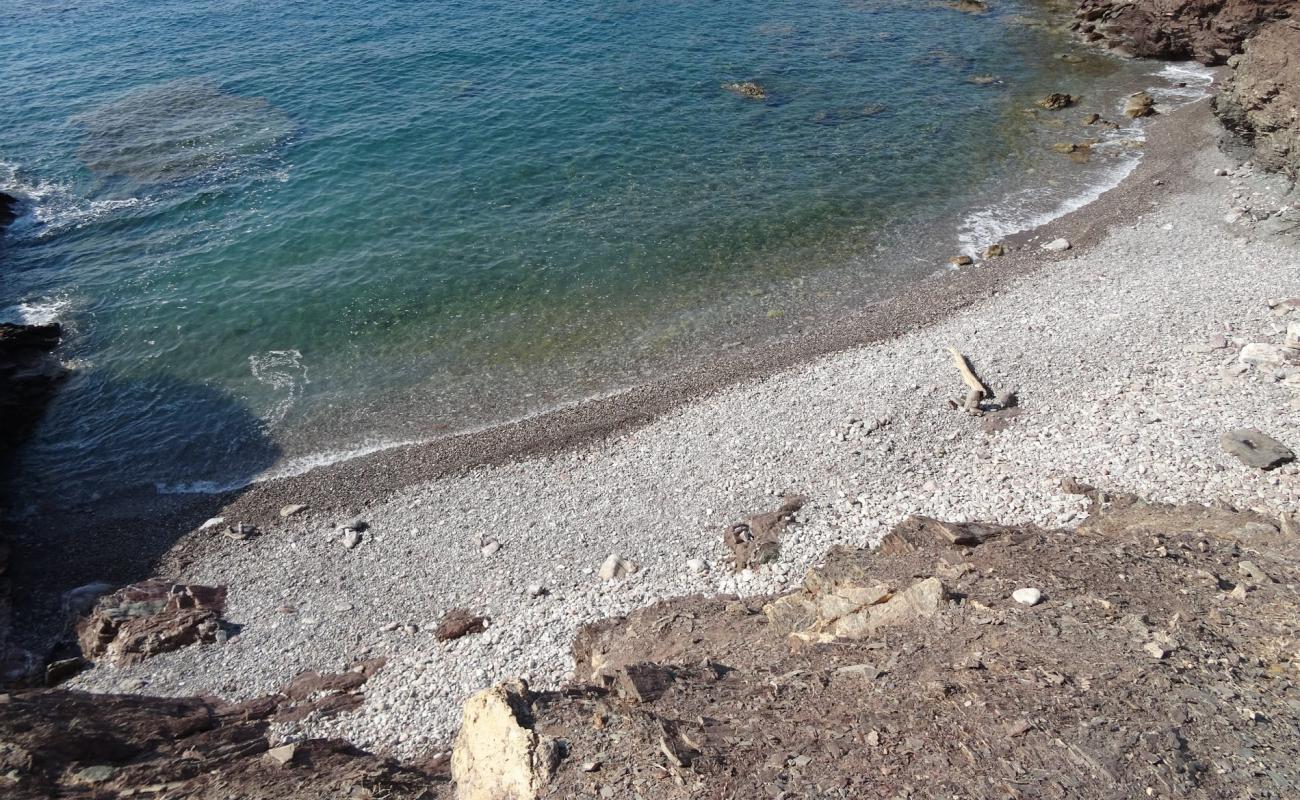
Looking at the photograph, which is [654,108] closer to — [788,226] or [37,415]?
[788,226]

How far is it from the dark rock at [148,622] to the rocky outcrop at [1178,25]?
56914 millimetres

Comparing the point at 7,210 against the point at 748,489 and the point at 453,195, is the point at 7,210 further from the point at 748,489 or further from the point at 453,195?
the point at 748,489

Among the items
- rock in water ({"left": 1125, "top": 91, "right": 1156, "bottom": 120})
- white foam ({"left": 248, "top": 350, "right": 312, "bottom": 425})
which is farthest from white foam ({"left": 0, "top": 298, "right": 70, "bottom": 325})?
rock in water ({"left": 1125, "top": 91, "right": 1156, "bottom": 120})

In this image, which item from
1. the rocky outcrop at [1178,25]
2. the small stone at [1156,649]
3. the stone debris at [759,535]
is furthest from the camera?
the rocky outcrop at [1178,25]

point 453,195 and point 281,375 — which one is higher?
point 453,195

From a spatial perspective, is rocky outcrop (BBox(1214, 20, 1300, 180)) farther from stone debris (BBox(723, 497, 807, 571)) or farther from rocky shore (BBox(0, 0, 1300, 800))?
stone debris (BBox(723, 497, 807, 571))

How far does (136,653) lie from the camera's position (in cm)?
1838

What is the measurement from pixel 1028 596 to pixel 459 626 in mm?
12804

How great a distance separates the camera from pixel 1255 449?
18.4 meters

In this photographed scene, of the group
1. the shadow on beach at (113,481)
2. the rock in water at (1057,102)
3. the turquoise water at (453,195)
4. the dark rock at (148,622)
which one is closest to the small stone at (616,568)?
the turquoise water at (453,195)

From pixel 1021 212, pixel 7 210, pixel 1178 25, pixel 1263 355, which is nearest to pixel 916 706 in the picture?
pixel 1263 355

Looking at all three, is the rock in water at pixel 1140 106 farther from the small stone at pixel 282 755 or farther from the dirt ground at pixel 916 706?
the small stone at pixel 282 755

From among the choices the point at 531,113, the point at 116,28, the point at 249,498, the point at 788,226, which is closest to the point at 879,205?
the point at 788,226

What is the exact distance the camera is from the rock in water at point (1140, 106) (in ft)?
138
